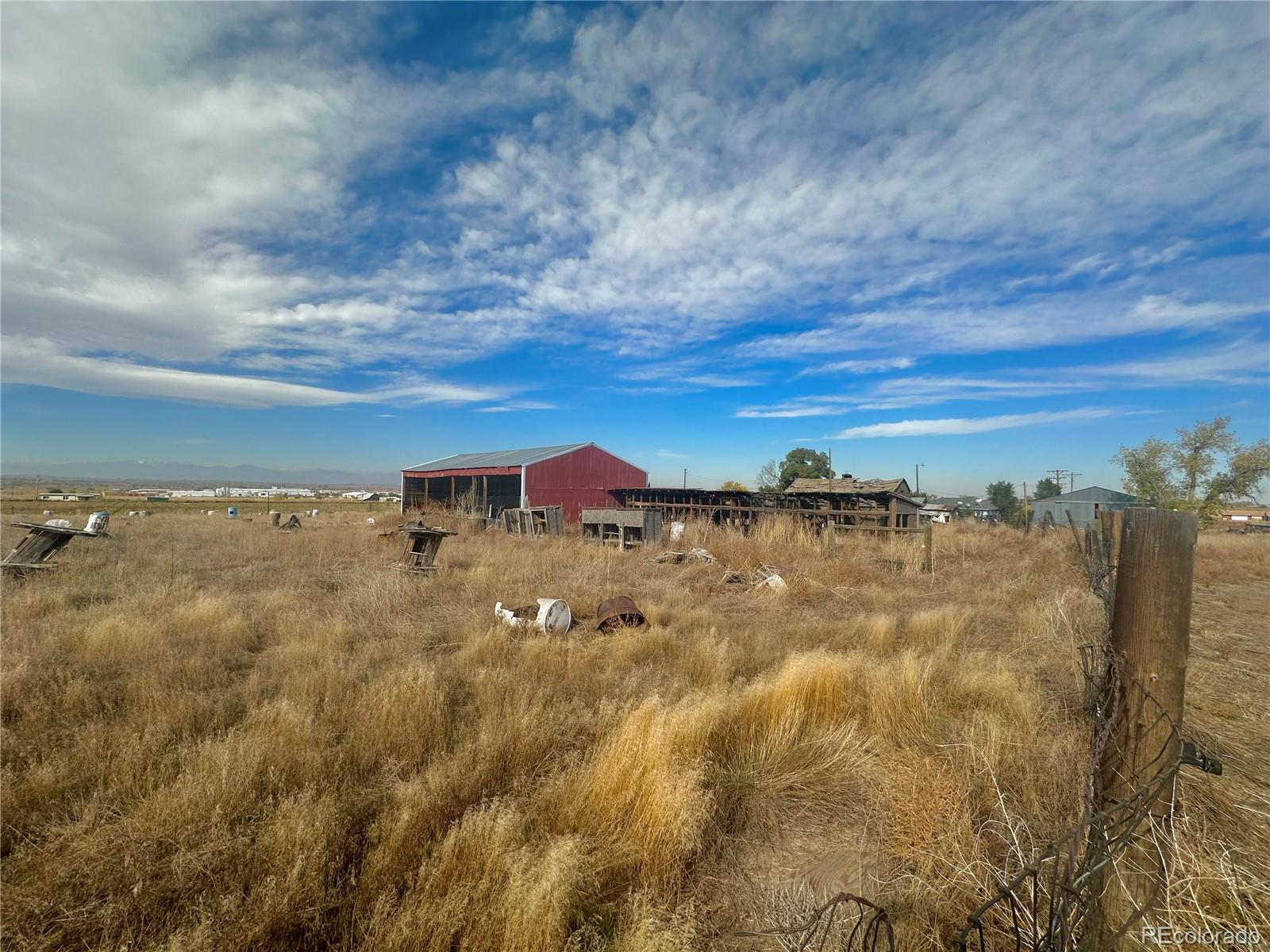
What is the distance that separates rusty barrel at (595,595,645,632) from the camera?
6949 millimetres

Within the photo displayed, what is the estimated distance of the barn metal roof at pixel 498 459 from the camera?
78.9 feet

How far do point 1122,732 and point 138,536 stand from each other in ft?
73.7

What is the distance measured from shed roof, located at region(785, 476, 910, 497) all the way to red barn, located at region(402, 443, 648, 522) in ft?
27.9

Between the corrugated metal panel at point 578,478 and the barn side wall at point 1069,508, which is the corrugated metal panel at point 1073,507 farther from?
the corrugated metal panel at point 578,478

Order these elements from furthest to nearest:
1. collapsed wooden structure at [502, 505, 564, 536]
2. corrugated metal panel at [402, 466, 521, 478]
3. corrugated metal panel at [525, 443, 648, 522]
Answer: corrugated metal panel at [402, 466, 521, 478] < corrugated metal panel at [525, 443, 648, 522] < collapsed wooden structure at [502, 505, 564, 536]

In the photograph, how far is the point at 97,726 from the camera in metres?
3.84

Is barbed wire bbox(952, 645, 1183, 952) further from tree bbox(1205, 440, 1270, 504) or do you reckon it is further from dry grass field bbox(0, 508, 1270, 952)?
tree bbox(1205, 440, 1270, 504)

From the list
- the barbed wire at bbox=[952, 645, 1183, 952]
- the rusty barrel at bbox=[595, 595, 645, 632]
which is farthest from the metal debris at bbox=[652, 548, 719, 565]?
the barbed wire at bbox=[952, 645, 1183, 952]

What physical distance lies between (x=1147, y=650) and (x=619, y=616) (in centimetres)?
549

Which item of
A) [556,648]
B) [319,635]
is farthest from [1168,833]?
[319,635]

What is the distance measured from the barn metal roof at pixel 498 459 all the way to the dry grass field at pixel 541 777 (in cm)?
1690

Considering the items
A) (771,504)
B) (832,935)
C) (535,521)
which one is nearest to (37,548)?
(535,521)

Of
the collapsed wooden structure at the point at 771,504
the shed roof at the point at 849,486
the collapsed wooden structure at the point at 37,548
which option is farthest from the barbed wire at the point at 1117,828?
the shed roof at the point at 849,486

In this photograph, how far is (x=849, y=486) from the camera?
2742cm
